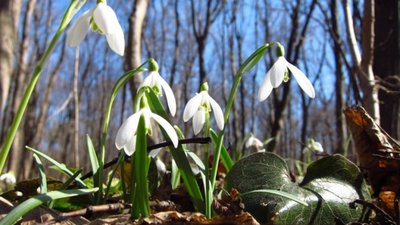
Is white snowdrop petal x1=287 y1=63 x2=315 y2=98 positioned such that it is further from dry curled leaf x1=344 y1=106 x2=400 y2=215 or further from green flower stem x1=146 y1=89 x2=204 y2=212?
green flower stem x1=146 y1=89 x2=204 y2=212

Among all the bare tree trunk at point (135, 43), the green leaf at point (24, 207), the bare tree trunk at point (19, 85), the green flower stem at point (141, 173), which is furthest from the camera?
the bare tree trunk at point (19, 85)

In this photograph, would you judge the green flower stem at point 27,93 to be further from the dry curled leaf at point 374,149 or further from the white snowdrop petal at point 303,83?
the dry curled leaf at point 374,149

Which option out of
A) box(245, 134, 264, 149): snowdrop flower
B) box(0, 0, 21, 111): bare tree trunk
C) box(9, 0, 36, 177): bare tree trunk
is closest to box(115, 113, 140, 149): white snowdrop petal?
box(245, 134, 264, 149): snowdrop flower

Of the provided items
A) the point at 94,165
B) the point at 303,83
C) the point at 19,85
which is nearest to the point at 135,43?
the point at 94,165

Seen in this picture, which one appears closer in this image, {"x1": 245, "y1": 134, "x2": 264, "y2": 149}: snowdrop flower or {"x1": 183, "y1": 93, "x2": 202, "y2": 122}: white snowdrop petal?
{"x1": 183, "y1": 93, "x2": 202, "y2": 122}: white snowdrop petal

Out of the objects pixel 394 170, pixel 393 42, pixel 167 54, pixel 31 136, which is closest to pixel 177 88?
pixel 167 54

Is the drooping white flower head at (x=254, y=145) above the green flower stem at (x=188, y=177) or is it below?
below

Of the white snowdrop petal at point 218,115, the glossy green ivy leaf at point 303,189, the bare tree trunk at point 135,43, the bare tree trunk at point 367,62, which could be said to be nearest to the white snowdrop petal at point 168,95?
the white snowdrop petal at point 218,115

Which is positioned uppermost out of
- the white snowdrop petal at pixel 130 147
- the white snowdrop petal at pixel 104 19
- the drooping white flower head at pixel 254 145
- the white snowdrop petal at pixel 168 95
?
the white snowdrop petal at pixel 104 19
